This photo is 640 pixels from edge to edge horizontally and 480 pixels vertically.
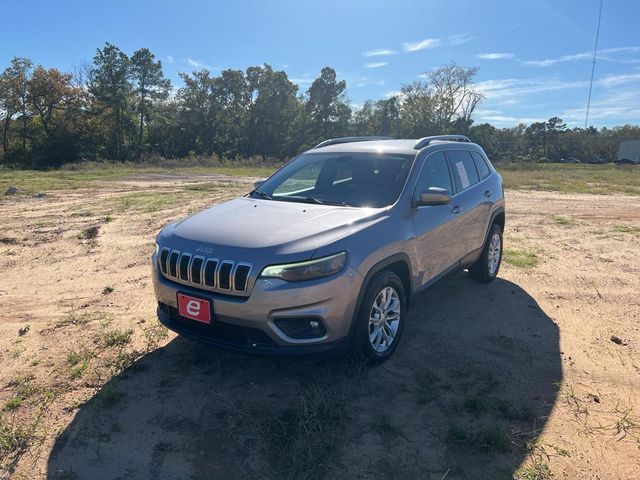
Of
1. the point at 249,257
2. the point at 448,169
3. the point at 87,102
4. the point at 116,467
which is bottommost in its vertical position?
the point at 116,467

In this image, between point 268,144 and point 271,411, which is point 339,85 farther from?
point 271,411

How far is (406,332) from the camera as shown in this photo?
4402 millimetres

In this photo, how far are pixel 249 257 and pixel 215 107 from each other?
5223 centimetres

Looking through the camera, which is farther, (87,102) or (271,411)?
(87,102)

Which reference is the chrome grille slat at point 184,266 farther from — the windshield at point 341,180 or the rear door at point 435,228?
the rear door at point 435,228

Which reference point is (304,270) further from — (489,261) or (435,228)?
(489,261)

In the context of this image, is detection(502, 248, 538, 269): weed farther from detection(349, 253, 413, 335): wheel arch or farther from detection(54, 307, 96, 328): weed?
detection(54, 307, 96, 328): weed

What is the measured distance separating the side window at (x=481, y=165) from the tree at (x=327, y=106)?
163 ft

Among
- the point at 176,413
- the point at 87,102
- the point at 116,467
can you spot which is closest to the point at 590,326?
the point at 176,413

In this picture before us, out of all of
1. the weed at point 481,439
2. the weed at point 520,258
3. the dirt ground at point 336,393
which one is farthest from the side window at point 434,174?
the weed at point 520,258

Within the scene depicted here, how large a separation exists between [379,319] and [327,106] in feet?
175

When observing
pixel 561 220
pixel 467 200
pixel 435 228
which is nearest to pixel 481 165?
pixel 467 200

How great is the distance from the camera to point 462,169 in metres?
5.21

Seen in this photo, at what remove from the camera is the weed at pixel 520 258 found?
670 centimetres
